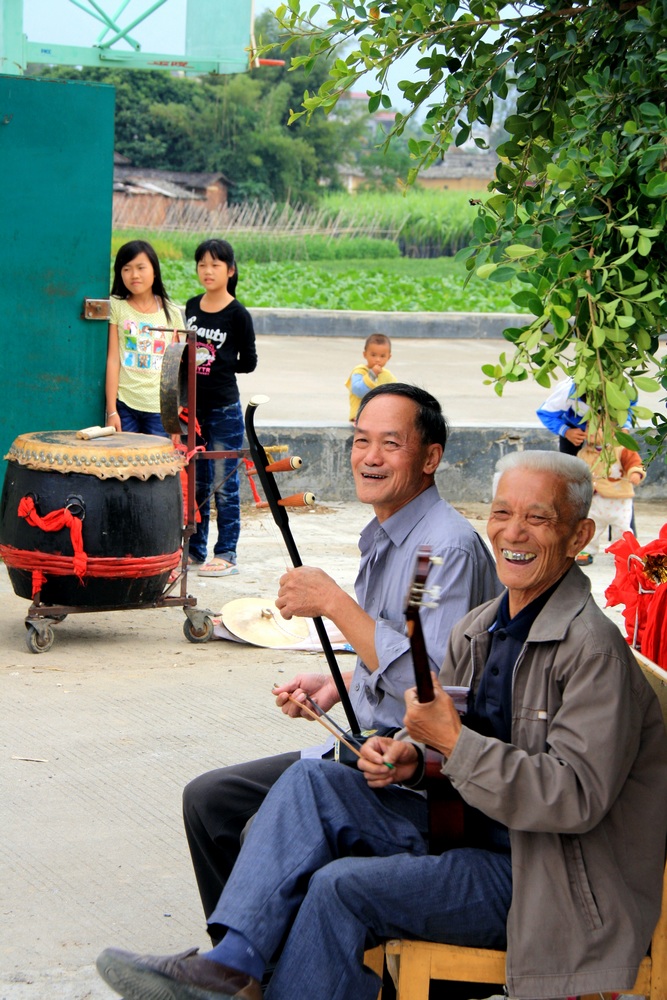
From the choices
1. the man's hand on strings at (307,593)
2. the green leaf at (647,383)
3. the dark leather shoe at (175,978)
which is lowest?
the dark leather shoe at (175,978)

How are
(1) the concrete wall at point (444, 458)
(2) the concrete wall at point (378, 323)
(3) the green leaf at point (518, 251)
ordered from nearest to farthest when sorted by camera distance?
(3) the green leaf at point (518, 251), (1) the concrete wall at point (444, 458), (2) the concrete wall at point (378, 323)

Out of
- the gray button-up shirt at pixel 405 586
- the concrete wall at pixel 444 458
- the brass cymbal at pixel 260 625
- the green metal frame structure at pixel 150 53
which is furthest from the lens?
the green metal frame structure at pixel 150 53

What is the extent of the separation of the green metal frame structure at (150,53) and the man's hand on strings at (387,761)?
364 inches

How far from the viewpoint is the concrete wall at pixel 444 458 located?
8930mm

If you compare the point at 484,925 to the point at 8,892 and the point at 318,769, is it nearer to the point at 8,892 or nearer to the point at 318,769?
the point at 318,769

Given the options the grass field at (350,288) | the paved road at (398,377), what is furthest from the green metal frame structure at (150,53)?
the grass field at (350,288)

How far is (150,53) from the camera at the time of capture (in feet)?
36.9

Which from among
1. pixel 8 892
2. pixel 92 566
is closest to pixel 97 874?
pixel 8 892

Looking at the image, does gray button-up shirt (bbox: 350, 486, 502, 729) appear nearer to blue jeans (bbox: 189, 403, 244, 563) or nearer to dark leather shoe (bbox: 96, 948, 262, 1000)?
dark leather shoe (bbox: 96, 948, 262, 1000)

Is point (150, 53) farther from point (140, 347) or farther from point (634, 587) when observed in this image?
point (634, 587)

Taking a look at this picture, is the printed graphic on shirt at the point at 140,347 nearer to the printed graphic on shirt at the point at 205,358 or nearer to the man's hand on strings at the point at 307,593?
the printed graphic on shirt at the point at 205,358

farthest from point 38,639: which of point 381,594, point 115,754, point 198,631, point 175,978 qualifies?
point 175,978

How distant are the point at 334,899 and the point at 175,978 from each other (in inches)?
12.0

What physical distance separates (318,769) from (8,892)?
135 centimetres
